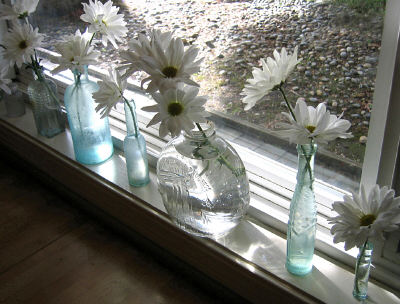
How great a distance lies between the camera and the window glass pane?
2.80 feet

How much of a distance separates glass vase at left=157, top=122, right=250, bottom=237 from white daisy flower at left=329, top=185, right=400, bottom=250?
0.26 m

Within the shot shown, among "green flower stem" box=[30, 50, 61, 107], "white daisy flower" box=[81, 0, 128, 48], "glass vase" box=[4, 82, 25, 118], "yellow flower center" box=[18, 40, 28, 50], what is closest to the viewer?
"white daisy flower" box=[81, 0, 128, 48]

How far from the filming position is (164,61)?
794 millimetres

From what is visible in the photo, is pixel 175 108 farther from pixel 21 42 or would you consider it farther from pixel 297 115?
pixel 21 42

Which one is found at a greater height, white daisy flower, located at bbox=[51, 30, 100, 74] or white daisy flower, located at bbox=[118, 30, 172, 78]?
white daisy flower, located at bbox=[118, 30, 172, 78]

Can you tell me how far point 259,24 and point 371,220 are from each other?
1.51 ft

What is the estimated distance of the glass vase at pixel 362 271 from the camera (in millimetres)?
806

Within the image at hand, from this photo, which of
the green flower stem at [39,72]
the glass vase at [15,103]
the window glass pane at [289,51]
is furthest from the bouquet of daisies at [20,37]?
the glass vase at [15,103]

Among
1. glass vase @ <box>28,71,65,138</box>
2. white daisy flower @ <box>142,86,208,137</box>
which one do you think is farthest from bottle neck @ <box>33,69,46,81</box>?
white daisy flower @ <box>142,86,208,137</box>

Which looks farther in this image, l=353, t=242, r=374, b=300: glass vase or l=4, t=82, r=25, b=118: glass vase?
l=4, t=82, r=25, b=118: glass vase

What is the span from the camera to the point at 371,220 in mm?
758

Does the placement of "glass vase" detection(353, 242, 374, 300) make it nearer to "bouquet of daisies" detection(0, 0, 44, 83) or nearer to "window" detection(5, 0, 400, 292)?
"window" detection(5, 0, 400, 292)

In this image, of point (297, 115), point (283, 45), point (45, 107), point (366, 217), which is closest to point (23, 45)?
point (45, 107)

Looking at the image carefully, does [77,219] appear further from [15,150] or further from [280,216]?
[280,216]
